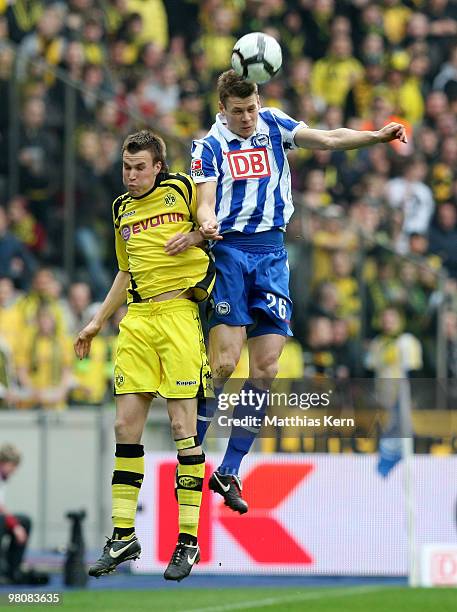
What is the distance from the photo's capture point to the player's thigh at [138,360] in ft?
29.8

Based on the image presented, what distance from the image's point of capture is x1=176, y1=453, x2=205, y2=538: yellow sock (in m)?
9.12

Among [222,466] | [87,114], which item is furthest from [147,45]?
[222,466]

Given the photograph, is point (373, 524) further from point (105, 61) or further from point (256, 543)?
point (105, 61)

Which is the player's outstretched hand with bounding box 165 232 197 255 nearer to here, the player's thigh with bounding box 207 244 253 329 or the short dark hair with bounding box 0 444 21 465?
the player's thigh with bounding box 207 244 253 329

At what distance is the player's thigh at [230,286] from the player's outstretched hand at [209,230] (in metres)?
0.65

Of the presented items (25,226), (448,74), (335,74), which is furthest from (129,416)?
(448,74)

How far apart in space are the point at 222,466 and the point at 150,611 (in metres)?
3.87

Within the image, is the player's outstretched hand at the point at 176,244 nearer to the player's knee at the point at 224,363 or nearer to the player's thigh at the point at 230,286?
the player's thigh at the point at 230,286

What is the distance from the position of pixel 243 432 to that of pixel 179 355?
Answer: 0.82 m

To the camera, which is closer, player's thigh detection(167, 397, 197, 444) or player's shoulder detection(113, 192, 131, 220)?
player's thigh detection(167, 397, 197, 444)

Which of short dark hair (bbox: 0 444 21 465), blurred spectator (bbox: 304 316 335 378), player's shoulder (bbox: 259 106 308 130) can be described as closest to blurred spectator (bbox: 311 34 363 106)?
blurred spectator (bbox: 304 316 335 378)

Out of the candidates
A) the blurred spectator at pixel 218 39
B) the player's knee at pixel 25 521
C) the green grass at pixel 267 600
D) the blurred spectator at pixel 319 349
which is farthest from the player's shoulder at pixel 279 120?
the blurred spectator at pixel 218 39

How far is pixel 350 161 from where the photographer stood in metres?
18.9

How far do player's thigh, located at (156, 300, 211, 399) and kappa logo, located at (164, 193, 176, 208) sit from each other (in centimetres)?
54
